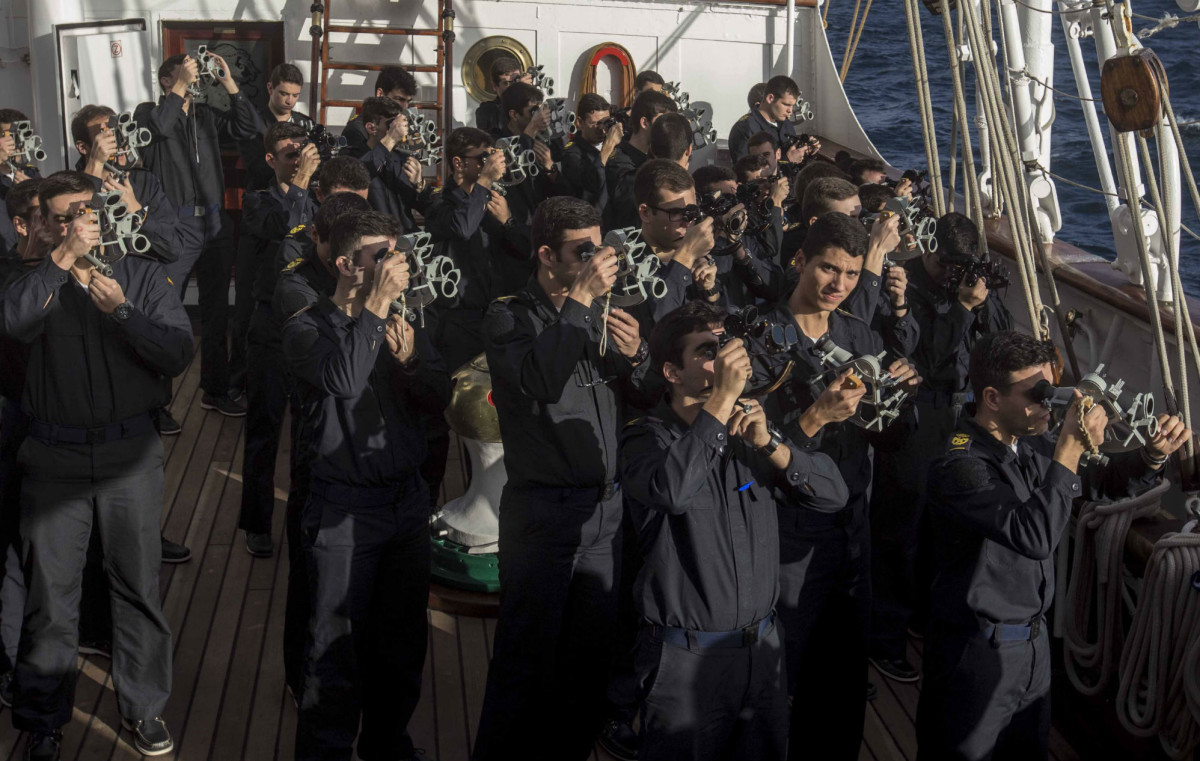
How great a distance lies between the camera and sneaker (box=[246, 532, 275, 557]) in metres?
5.30

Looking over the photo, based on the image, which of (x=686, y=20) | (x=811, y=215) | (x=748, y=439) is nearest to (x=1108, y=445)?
(x=748, y=439)

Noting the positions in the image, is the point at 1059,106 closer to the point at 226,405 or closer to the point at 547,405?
the point at 226,405

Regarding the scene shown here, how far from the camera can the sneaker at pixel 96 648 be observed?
450cm

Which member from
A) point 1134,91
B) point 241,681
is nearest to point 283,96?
point 241,681

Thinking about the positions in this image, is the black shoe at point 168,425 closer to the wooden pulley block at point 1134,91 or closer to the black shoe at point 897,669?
the black shoe at point 897,669

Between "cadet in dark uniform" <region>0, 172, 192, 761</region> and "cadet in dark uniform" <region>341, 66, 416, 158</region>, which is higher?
"cadet in dark uniform" <region>341, 66, 416, 158</region>

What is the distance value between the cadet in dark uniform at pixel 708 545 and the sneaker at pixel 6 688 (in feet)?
7.43

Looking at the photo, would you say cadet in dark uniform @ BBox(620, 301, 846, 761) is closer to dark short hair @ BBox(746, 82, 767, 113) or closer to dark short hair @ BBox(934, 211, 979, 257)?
dark short hair @ BBox(934, 211, 979, 257)

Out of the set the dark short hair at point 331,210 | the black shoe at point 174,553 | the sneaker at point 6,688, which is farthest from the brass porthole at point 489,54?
the sneaker at point 6,688

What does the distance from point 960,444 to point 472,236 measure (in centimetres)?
267

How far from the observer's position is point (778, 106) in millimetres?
7203

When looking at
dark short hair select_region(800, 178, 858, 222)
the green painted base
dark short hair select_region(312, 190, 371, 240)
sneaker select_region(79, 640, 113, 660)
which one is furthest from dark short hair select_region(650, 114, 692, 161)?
sneaker select_region(79, 640, 113, 660)

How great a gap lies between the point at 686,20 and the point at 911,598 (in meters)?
5.84

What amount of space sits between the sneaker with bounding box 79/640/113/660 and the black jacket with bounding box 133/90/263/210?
2793 millimetres
